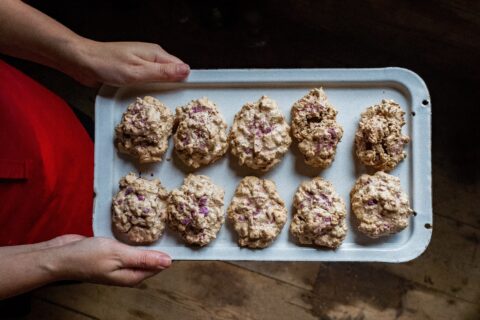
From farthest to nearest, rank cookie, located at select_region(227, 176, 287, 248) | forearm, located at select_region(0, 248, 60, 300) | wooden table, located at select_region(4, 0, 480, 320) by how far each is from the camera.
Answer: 1. wooden table, located at select_region(4, 0, 480, 320)
2. cookie, located at select_region(227, 176, 287, 248)
3. forearm, located at select_region(0, 248, 60, 300)

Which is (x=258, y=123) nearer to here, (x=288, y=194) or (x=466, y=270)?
(x=288, y=194)

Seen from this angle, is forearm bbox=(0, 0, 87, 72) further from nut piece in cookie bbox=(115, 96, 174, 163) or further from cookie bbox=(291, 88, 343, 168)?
cookie bbox=(291, 88, 343, 168)

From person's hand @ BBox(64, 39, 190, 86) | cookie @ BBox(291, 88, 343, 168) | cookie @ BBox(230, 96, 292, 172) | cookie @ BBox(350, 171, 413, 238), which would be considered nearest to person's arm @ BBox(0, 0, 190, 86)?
person's hand @ BBox(64, 39, 190, 86)

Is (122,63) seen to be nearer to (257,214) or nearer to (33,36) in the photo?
(33,36)

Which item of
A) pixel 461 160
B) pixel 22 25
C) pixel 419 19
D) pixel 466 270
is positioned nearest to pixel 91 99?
pixel 22 25

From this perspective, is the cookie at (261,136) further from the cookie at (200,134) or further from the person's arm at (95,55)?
the person's arm at (95,55)

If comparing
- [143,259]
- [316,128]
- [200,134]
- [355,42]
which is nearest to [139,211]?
[143,259]
